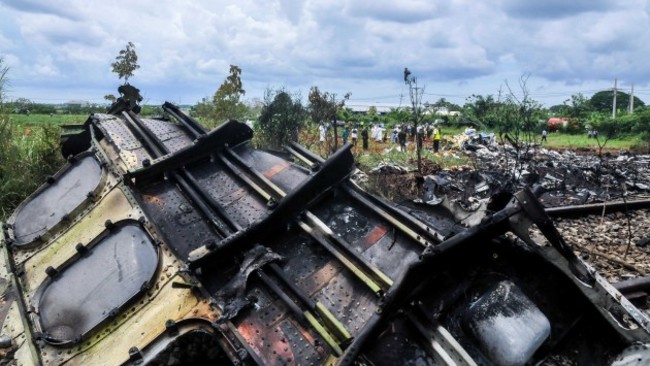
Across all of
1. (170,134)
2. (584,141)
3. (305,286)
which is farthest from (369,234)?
(584,141)

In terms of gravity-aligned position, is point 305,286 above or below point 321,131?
below

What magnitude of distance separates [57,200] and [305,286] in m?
3.57

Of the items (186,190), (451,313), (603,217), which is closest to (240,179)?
(186,190)

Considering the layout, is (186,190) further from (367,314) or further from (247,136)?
(367,314)

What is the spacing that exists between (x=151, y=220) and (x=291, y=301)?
1.69 m

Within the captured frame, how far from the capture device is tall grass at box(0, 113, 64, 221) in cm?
837

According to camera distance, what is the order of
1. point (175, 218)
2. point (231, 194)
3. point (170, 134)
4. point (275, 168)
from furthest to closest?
point (170, 134) → point (275, 168) → point (231, 194) → point (175, 218)

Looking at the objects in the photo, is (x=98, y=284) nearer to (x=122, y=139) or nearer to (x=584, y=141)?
(x=122, y=139)

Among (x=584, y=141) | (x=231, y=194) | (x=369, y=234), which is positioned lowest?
(x=584, y=141)

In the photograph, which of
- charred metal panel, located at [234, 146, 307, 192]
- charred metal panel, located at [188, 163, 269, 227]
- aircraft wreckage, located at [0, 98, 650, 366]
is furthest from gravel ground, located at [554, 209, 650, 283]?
charred metal panel, located at [188, 163, 269, 227]

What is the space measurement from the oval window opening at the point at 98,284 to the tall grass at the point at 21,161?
13.8 feet

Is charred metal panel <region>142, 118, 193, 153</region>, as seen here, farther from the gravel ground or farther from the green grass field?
the green grass field

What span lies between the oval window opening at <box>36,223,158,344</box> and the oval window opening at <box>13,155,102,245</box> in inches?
38.3

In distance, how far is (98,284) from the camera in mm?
4312
